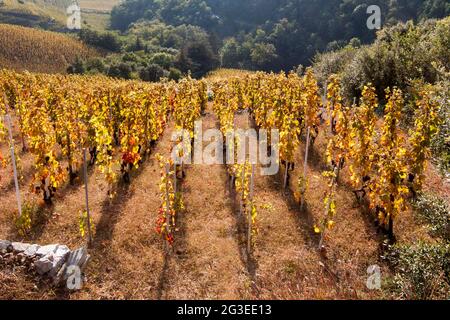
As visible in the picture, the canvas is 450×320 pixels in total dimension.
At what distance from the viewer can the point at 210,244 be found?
8.51 m

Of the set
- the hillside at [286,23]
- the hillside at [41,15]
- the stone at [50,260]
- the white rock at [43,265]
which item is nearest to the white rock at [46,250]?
the stone at [50,260]

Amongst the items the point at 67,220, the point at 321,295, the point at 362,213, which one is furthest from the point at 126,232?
the point at 362,213

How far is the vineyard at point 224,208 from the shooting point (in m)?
7.50

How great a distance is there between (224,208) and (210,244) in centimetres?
164

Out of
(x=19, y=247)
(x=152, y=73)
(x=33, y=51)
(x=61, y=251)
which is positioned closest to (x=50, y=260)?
(x=61, y=251)

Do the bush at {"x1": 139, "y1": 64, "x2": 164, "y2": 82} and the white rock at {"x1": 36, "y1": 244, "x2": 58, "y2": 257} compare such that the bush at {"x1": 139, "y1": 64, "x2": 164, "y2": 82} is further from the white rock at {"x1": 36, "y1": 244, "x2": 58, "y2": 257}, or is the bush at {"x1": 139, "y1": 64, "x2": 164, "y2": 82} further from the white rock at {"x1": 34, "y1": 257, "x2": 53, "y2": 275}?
the white rock at {"x1": 34, "y1": 257, "x2": 53, "y2": 275}

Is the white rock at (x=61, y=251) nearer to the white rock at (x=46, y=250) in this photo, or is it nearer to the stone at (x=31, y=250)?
the white rock at (x=46, y=250)

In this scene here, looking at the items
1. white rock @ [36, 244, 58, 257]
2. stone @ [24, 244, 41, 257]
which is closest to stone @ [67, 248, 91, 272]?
white rock @ [36, 244, 58, 257]

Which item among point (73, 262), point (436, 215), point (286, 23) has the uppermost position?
point (286, 23)

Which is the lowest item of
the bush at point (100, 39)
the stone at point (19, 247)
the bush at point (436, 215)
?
the stone at point (19, 247)

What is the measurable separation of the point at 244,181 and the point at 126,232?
326 cm

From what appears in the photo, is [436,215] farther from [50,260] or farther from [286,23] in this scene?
[286,23]

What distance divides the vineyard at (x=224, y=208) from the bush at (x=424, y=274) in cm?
80

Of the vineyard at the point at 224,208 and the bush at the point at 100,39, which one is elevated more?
the bush at the point at 100,39
